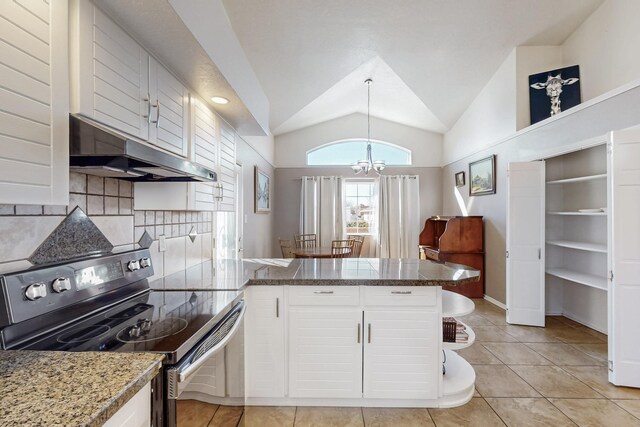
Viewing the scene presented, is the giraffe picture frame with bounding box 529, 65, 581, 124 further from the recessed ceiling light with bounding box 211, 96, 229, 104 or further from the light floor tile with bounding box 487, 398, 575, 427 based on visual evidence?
the recessed ceiling light with bounding box 211, 96, 229, 104

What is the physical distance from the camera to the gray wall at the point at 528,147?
269cm

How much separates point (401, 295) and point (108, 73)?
186cm

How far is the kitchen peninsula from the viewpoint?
1946 millimetres

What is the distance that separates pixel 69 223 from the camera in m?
1.34

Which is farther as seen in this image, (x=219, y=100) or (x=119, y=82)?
(x=219, y=100)

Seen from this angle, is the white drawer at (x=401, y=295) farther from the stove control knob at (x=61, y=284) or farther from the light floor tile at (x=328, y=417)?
the stove control knob at (x=61, y=284)

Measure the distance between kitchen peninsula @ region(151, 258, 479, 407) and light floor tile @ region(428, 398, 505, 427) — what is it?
Result: 0.05 metres

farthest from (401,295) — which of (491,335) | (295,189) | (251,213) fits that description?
(295,189)

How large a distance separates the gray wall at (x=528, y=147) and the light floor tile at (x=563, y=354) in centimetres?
120

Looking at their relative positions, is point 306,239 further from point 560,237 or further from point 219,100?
point 219,100

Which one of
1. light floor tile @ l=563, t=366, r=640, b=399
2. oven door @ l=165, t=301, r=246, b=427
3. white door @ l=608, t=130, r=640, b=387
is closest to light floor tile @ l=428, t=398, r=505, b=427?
light floor tile @ l=563, t=366, r=640, b=399

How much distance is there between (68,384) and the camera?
29.5 inches

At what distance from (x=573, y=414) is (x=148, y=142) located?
2.99 meters

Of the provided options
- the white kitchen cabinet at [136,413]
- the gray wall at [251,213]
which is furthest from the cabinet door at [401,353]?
the gray wall at [251,213]
